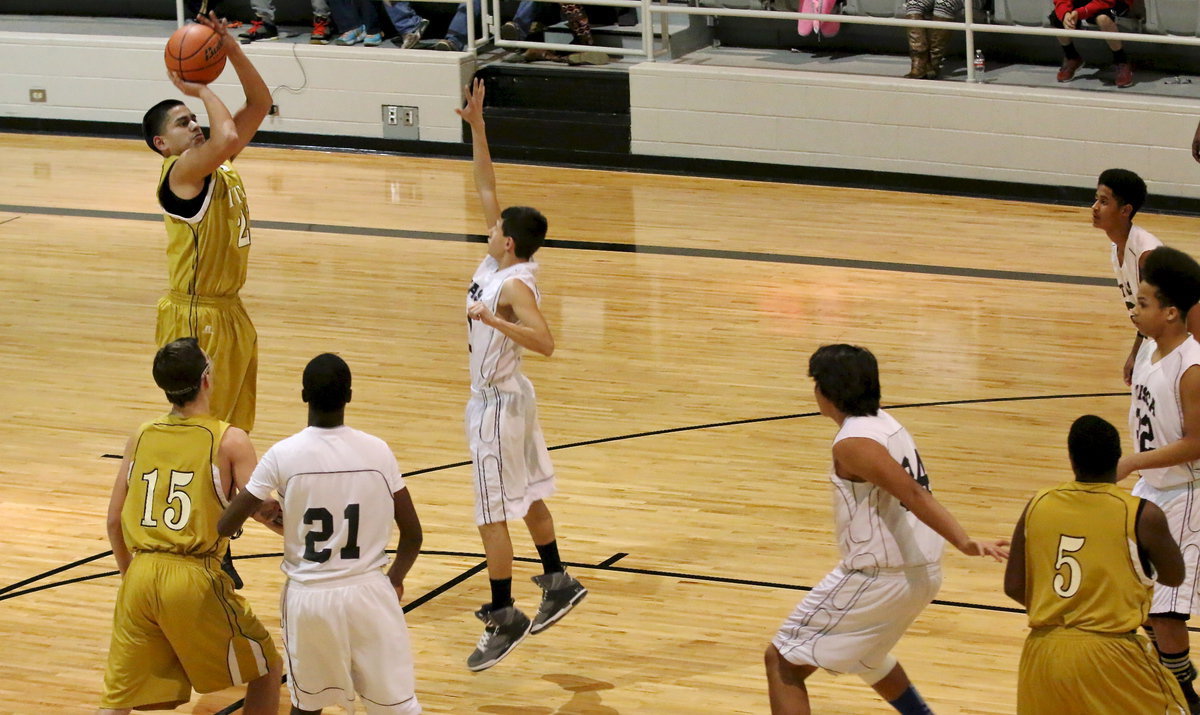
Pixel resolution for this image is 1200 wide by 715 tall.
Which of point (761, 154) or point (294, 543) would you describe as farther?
point (761, 154)

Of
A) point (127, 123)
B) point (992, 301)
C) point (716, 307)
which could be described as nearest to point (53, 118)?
point (127, 123)

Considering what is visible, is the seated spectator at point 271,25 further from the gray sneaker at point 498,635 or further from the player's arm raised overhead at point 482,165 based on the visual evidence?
the gray sneaker at point 498,635

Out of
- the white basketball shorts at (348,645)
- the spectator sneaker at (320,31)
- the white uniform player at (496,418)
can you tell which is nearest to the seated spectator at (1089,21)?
the spectator sneaker at (320,31)

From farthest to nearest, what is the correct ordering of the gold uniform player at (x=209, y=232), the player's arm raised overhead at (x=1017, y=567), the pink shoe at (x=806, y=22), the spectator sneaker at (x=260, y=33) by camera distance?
the spectator sneaker at (x=260, y=33) < the pink shoe at (x=806, y=22) < the gold uniform player at (x=209, y=232) < the player's arm raised overhead at (x=1017, y=567)

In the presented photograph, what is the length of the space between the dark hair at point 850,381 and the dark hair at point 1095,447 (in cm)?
59

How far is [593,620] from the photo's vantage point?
594cm

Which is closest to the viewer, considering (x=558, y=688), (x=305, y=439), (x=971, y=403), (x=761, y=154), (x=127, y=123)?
(x=305, y=439)

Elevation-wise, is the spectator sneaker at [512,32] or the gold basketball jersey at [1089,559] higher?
the spectator sneaker at [512,32]

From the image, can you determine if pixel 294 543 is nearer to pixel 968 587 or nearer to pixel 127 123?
pixel 968 587

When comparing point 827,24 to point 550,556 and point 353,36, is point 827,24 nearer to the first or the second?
point 353,36

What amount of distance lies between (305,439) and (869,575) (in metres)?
1.58

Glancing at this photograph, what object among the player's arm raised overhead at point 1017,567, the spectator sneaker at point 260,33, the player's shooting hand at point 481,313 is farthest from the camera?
the spectator sneaker at point 260,33

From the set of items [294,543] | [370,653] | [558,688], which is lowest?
[558,688]

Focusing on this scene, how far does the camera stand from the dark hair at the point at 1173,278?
4.61m
